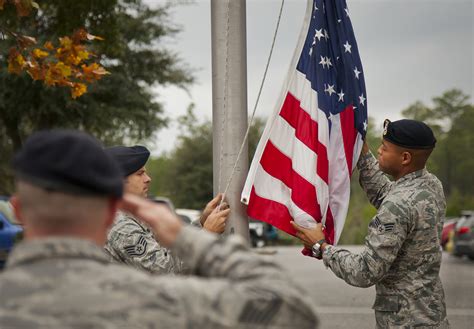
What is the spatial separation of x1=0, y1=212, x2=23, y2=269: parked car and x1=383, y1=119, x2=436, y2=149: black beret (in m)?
11.9

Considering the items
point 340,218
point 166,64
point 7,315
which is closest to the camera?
point 7,315

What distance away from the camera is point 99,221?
6.08 feet

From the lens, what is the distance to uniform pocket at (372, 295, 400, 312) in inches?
155

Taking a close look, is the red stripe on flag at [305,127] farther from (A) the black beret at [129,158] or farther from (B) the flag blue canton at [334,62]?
(A) the black beret at [129,158]

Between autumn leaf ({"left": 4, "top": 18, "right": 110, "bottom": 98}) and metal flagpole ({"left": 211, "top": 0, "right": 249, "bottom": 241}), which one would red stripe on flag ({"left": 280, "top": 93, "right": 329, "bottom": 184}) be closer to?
metal flagpole ({"left": 211, "top": 0, "right": 249, "bottom": 241})

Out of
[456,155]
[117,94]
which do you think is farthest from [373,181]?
[456,155]

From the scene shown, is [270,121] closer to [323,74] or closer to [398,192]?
[323,74]

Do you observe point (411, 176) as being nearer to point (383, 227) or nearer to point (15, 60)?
point (383, 227)

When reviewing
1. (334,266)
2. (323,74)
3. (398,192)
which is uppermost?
(323,74)

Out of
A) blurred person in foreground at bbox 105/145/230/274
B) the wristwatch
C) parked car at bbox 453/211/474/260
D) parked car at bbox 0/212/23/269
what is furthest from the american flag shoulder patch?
parked car at bbox 453/211/474/260

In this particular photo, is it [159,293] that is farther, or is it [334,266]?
[334,266]

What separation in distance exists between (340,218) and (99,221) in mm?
2725

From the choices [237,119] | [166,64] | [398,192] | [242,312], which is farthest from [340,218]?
[166,64]

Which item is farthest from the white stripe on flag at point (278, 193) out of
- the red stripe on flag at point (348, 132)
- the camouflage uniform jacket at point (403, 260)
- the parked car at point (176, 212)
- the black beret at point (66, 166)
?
the parked car at point (176, 212)
